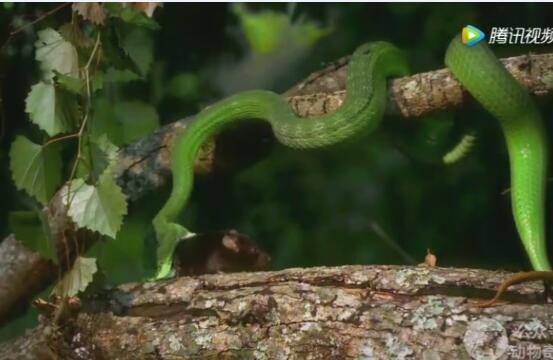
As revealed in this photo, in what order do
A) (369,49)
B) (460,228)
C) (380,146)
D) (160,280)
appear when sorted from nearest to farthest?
1. (160,280)
2. (369,49)
3. (460,228)
4. (380,146)

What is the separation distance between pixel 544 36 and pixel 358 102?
674 mm

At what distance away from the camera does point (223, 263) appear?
8.80 ft

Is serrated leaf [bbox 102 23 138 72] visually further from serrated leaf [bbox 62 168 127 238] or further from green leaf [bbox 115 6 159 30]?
serrated leaf [bbox 62 168 127 238]

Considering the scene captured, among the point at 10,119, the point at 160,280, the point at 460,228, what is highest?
the point at 10,119

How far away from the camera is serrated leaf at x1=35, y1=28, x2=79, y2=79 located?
2271 millimetres

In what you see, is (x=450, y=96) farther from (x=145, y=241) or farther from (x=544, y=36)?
(x=145, y=241)

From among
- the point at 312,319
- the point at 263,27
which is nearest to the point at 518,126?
the point at 312,319

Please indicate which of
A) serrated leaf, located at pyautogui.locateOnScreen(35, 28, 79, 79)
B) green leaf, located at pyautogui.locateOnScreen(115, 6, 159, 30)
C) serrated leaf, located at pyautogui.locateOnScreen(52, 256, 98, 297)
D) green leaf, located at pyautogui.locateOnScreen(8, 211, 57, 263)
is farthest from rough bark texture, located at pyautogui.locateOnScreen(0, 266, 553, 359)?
green leaf, located at pyautogui.locateOnScreen(115, 6, 159, 30)

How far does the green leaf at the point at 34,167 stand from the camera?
218 cm

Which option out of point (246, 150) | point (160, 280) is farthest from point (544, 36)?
point (160, 280)

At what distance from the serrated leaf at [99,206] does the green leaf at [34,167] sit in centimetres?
8

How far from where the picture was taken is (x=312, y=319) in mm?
1969

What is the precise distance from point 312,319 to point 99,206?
0.62 m

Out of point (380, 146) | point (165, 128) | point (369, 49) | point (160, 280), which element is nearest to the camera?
point (160, 280)
